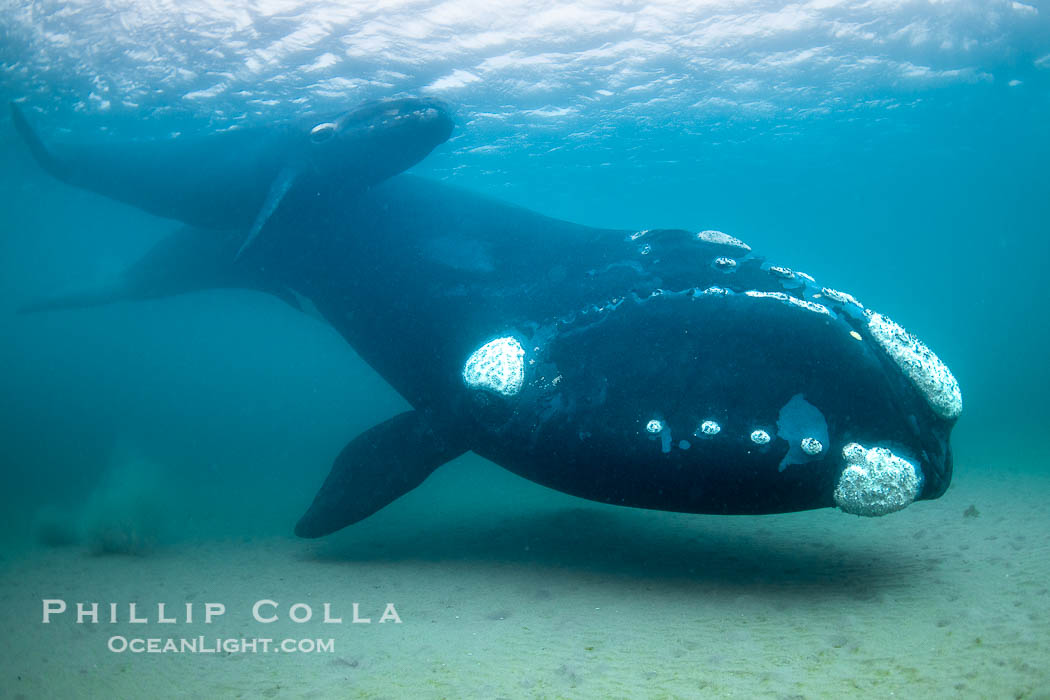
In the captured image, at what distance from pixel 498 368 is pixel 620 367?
143cm

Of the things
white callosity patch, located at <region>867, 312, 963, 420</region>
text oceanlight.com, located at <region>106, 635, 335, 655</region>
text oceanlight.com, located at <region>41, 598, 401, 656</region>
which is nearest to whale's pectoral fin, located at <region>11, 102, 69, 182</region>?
text oceanlight.com, located at <region>41, 598, 401, 656</region>

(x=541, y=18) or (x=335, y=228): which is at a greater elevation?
(x=541, y=18)

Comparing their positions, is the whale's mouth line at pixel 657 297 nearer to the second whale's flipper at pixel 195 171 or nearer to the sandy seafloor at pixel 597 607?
the sandy seafloor at pixel 597 607

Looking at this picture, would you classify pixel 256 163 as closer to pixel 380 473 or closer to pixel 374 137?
Result: pixel 374 137

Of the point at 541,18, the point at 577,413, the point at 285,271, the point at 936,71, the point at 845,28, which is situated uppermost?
the point at 936,71

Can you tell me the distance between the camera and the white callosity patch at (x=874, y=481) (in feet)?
18.0

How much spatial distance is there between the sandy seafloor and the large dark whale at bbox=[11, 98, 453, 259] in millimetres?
5231

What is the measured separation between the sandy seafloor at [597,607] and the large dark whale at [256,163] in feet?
17.2

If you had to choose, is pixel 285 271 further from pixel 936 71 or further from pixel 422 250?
pixel 936 71

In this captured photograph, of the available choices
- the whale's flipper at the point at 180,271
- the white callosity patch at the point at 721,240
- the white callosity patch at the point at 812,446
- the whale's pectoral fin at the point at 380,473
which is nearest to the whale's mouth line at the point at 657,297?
the white callosity patch at the point at 721,240

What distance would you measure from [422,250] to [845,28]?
19.1 meters

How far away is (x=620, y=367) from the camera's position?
6.41 metres

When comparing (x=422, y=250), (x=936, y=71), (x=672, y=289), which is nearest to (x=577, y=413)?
(x=672, y=289)

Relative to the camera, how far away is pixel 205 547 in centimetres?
1078
